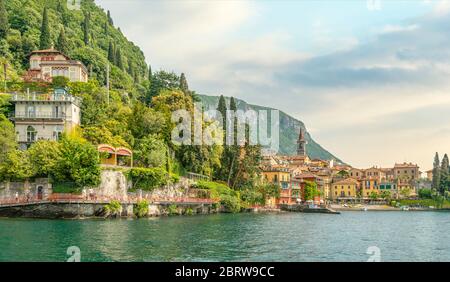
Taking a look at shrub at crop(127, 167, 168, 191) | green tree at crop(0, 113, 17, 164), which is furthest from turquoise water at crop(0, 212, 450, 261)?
shrub at crop(127, 167, 168, 191)

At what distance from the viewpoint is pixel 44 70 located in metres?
64.0

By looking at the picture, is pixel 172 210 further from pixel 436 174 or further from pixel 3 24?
pixel 436 174

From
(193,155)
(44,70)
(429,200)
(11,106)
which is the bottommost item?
(429,200)

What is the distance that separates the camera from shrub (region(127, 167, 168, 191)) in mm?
51562

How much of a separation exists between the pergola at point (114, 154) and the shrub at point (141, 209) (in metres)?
4.92

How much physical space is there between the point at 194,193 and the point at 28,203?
21498mm

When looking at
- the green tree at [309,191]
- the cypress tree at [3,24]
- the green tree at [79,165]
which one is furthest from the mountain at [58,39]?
the green tree at [309,191]

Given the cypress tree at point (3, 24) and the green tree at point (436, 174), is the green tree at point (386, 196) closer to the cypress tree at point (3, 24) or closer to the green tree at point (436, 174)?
the green tree at point (436, 174)

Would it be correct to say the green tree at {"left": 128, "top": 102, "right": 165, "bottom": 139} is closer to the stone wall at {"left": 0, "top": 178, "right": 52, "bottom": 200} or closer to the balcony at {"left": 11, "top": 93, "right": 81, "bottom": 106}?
the balcony at {"left": 11, "top": 93, "right": 81, "bottom": 106}

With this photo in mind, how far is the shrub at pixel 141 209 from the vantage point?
48844 millimetres

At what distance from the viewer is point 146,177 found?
171 ft
